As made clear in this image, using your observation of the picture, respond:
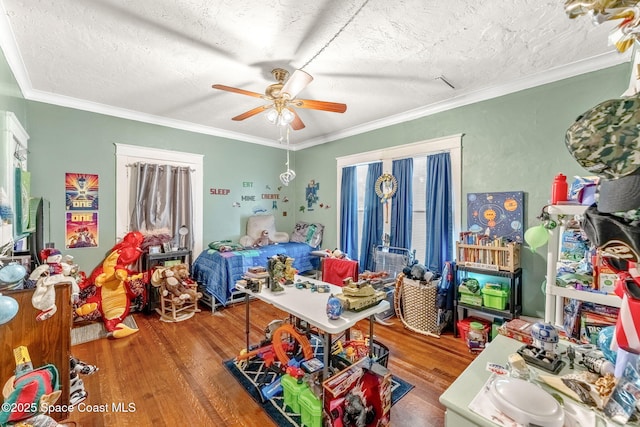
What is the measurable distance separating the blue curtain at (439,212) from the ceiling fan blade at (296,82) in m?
2.05

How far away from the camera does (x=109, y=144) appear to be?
3.42m

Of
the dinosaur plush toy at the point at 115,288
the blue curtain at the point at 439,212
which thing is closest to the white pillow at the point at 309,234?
the blue curtain at the point at 439,212

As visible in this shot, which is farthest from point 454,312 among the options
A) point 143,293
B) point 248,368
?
point 143,293

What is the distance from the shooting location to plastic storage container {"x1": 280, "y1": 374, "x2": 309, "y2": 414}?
1.75m

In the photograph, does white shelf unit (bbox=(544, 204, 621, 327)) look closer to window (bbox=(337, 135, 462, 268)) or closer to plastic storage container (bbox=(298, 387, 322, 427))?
plastic storage container (bbox=(298, 387, 322, 427))

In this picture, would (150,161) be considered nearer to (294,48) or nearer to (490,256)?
(294,48)

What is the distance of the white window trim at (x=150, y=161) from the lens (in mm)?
3504

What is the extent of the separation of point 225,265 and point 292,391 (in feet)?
6.85

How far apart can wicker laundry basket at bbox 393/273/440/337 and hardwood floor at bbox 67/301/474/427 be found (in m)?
0.10

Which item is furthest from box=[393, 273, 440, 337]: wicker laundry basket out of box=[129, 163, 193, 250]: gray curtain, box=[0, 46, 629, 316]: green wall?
box=[129, 163, 193, 250]: gray curtain

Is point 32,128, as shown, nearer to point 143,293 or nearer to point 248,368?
point 143,293

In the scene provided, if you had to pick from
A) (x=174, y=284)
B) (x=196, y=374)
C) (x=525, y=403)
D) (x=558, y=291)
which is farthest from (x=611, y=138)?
(x=174, y=284)

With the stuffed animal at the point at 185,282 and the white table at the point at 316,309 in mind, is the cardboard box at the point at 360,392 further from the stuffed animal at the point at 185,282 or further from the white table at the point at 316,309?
the stuffed animal at the point at 185,282

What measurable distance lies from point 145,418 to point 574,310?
2817 millimetres
